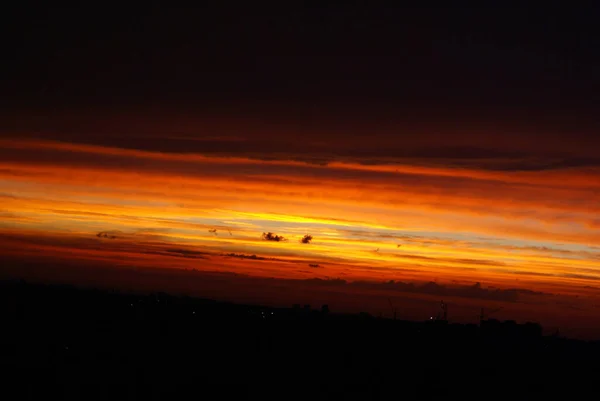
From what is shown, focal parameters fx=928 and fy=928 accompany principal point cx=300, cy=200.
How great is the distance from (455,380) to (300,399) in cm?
3419

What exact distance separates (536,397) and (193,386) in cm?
3798

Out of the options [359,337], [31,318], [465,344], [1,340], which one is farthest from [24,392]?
[465,344]

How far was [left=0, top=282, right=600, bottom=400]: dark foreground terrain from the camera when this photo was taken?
283 feet

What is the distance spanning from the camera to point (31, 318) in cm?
15475

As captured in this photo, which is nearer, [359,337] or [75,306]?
[359,337]

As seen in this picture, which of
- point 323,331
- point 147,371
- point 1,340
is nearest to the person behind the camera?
point 147,371

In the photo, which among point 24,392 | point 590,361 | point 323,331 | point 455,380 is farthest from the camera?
point 323,331

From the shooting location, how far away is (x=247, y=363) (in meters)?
112

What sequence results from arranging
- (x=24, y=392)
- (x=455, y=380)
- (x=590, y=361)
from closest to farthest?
1. (x=24, y=392)
2. (x=455, y=380)
3. (x=590, y=361)

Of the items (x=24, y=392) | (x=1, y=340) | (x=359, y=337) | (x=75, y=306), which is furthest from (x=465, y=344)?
(x=24, y=392)

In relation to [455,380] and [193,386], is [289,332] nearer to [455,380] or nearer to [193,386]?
[455,380]

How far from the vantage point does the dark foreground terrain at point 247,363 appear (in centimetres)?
8612

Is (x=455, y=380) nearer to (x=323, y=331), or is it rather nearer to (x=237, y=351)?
(x=237, y=351)

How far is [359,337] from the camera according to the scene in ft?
573
